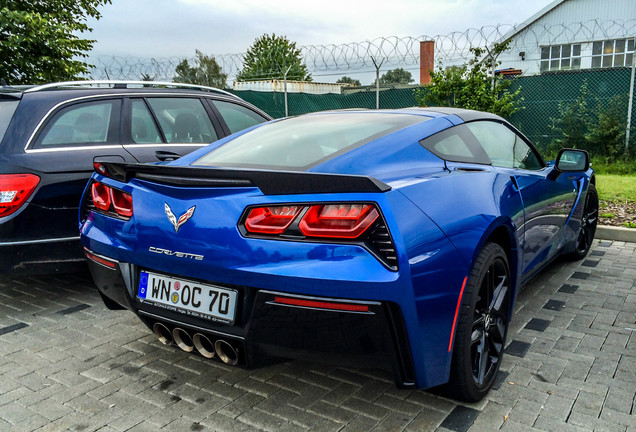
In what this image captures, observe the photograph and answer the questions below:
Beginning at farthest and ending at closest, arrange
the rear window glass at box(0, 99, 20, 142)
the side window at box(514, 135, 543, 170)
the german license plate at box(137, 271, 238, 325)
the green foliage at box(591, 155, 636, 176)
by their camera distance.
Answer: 1. the green foliage at box(591, 155, 636, 176)
2. the rear window glass at box(0, 99, 20, 142)
3. the side window at box(514, 135, 543, 170)
4. the german license plate at box(137, 271, 238, 325)

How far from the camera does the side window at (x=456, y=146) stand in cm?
269

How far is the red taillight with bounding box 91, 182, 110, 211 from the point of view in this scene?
2.66 m

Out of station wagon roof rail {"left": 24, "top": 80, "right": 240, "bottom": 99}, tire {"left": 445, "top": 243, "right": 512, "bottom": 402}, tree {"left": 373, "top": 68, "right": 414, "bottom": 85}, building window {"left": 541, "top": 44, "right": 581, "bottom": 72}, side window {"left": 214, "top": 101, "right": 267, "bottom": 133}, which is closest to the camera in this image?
tire {"left": 445, "top": 243, "right": 512, "bottom": 402}

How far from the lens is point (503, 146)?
3428mm

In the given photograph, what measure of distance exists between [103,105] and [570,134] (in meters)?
9.40

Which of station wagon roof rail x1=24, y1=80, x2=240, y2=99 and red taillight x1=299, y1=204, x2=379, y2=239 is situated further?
station wagon roof rail x1=24, y1=80, x2=240, y2=99

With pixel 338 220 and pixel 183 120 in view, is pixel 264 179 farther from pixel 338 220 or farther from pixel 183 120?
pixel 183 120

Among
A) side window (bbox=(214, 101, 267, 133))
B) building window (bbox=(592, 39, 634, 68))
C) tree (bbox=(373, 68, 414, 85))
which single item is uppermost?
building window (bbox=(592, 39, 634, 68))

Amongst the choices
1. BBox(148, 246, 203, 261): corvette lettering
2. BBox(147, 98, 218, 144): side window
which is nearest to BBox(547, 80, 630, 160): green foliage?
BBox(147, 98, 218, 144): side window

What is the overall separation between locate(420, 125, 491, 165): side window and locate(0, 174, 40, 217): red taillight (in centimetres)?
264

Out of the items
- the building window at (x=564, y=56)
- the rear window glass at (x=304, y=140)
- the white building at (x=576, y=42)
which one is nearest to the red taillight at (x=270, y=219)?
the rear window glass at (x=304, y=140)

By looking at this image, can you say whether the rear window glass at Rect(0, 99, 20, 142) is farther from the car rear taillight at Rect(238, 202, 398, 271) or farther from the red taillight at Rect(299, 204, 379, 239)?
the red taillight at Rect(299, 204, 379, 239)

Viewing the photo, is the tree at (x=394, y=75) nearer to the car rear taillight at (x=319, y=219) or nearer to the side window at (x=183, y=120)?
the side window at (x=183, y=120)

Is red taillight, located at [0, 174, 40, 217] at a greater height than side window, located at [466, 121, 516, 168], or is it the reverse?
side window, located at [466, 121, 516, 168]
